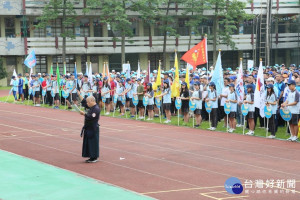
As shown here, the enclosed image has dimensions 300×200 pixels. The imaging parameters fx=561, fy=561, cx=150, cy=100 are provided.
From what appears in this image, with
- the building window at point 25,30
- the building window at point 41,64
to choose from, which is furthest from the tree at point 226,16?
the building window at point 25,30

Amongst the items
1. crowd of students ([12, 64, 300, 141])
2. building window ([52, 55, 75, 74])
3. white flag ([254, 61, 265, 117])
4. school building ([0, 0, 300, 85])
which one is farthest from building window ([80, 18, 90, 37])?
white flag ([254, 61, 265, 117])

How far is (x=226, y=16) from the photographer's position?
48312mm

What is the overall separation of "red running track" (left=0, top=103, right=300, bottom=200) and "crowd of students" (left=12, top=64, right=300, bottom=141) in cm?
113

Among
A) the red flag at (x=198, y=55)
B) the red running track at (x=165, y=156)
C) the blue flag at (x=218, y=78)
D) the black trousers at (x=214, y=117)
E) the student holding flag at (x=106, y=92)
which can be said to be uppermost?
the red flag at (x=198, y=55)

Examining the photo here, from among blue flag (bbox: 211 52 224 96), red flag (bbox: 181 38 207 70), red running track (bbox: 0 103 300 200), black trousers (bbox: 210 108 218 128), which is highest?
red flag (bbox: 181 38 207 70)

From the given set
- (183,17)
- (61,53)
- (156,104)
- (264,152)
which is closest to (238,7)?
(183,17)

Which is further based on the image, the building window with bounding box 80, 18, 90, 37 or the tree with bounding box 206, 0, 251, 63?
the building window with bounding box 80, 18, 90, 37

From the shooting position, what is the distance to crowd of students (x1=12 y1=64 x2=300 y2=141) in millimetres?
19078

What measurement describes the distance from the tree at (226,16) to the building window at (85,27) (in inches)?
464

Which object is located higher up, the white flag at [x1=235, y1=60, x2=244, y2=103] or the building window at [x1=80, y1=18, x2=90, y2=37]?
the building window at [x1=80, y1=18, x2=90, y2=37]

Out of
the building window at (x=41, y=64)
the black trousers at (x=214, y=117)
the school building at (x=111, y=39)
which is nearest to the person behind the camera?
the black trousers at (x=214, y=117)

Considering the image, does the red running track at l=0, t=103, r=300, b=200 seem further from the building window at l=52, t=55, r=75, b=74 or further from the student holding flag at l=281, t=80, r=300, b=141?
the building window at l=52, t=55, r=75, b=74

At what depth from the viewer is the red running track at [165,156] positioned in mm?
11734

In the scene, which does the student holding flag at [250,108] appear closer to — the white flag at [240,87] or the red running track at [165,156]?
the white flag at [240,87]
